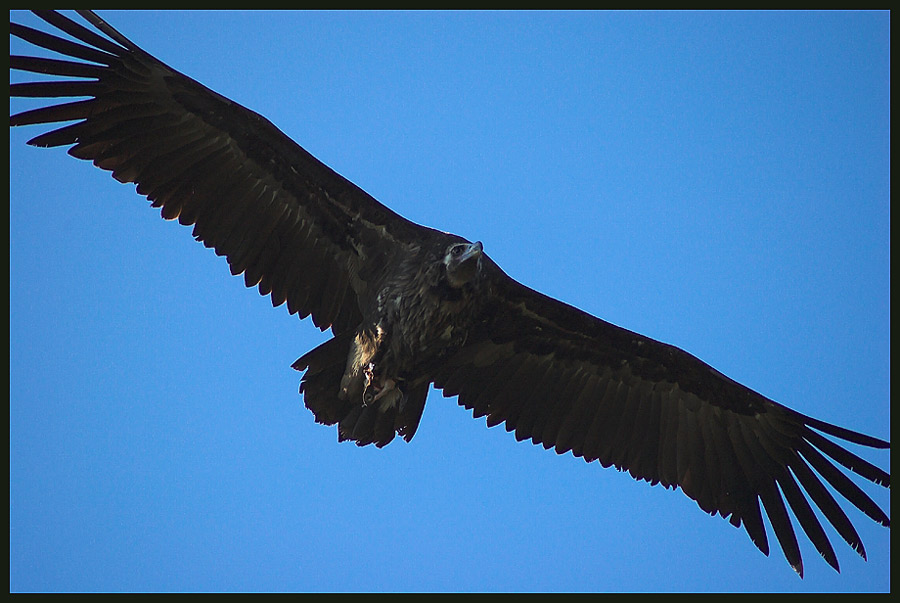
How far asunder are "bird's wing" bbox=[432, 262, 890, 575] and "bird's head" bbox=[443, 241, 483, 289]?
91 centimetres

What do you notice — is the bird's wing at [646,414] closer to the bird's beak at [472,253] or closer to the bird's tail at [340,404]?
the bird's tail at [340,404]

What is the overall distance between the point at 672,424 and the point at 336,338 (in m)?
3.16

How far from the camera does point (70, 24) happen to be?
848cm

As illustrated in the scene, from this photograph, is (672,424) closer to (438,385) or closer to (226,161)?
(438,385)

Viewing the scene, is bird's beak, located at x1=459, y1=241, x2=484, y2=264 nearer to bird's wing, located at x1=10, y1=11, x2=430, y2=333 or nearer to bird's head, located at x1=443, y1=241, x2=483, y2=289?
bird's head, located at x1=443, y1=241, x2=483, y2=289

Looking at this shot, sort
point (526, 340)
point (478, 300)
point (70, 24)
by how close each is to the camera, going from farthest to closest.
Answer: point (526, 340) < point (478, 300) < point (70, 24)

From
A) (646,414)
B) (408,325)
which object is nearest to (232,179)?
(408,325)

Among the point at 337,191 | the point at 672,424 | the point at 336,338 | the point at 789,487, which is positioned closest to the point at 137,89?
the point at 337,191

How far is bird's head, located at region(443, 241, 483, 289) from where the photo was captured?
28.1 ft

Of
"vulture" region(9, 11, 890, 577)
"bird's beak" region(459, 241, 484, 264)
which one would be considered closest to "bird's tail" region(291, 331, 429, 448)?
"vulture" region(9, 11, 890, 577)

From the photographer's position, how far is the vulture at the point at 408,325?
8875mm

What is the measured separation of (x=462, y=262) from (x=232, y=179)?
6.97ft

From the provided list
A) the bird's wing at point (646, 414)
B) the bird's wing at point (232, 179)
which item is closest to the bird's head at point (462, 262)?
the bird's wing at point (232, 179)

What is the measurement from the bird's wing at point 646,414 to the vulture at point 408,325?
13 millimetres
